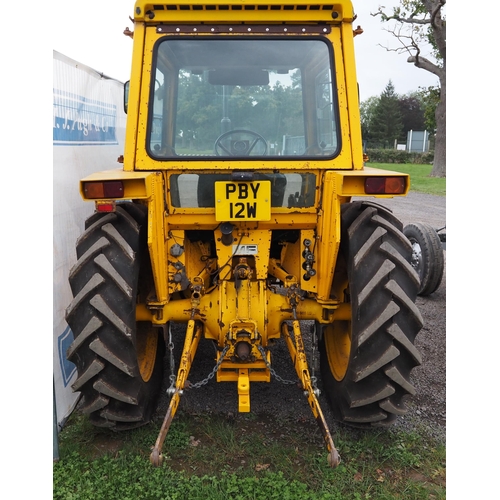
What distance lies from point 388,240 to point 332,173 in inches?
21.4

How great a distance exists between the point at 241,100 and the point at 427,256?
3469 millimetres

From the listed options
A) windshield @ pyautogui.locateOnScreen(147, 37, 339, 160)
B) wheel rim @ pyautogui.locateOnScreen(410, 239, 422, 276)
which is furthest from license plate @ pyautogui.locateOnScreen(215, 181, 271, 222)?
wheel rim @ pyautogui.locateOnScreen(410, 239, 422, 276)

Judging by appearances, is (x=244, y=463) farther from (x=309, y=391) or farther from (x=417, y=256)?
(x=417, y=256)

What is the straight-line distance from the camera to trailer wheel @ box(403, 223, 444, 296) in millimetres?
5730

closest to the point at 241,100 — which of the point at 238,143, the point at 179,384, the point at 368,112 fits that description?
the point at 238,143

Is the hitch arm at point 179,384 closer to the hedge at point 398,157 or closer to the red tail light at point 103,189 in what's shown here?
the red tail light at point 103,189

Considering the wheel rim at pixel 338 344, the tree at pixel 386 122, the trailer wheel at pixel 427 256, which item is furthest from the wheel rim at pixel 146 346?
the tree at pixel 386 122

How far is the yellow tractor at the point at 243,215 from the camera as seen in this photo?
285cm

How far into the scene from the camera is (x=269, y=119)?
3268 mm

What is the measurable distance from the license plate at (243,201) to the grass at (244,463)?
4.82 ft

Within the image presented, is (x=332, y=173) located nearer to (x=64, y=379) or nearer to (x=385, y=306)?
(x=385, y=306)

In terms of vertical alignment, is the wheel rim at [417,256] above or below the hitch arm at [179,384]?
above

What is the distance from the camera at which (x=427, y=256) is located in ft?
18.9

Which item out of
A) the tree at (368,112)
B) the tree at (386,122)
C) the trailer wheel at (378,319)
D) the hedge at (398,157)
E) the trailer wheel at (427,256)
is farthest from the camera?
the tree at (386,122)
